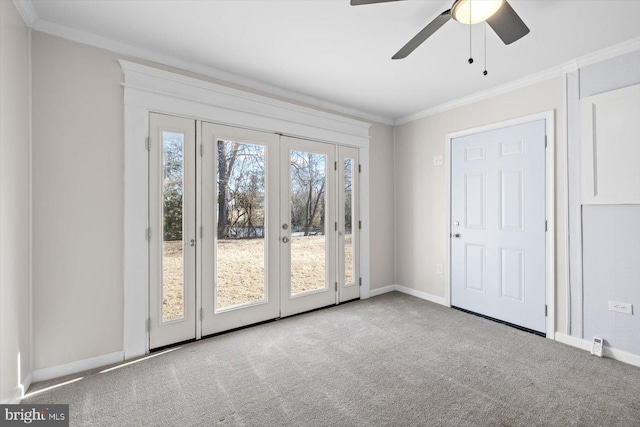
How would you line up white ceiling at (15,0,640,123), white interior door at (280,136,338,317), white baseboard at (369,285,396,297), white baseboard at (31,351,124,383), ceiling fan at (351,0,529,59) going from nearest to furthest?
ceiling fan at (351,0,529,59) → white ceiling at (15,0,640,123) → white baseboard at (31,351,124,383) → white interior door at (280,136,338,317) → white baseboard at (369,285,396,297)

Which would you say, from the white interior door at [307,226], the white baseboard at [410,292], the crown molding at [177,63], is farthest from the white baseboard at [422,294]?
the crown molding at [177,63]

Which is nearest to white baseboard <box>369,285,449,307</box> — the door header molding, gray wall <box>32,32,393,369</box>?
the door header molding

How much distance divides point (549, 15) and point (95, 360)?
13.4 ft

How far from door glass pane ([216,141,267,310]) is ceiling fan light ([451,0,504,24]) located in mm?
2094

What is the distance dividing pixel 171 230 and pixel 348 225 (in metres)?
2.11

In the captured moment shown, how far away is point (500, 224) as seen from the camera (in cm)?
333

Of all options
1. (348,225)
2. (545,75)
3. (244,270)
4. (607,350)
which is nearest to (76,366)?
(244,270)

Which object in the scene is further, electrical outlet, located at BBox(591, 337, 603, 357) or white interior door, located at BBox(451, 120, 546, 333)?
white interior door, located at BBox(451, 120, 546, 333)

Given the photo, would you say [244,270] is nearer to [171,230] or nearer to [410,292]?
[171,230]

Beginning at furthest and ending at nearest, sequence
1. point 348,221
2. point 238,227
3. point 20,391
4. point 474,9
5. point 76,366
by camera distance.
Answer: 1. point 348,221
2. point 238,227
3. point 76,366
4. point 20,391
5. point 474,9

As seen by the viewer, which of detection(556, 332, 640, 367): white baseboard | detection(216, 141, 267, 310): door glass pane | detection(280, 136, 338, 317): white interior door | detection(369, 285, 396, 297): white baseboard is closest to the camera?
detection(556, 332, 640, 367): white baseboard

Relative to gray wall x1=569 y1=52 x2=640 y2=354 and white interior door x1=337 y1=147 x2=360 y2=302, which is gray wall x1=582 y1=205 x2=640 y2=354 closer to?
gray wall x1=569 y1=52 x2=640 y2=354

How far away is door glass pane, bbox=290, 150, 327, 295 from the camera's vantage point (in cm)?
351

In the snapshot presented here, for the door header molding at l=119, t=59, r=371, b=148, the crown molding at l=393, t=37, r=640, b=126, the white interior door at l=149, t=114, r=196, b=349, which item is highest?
the crown molding at l=393, t=37, r=640, b=126
